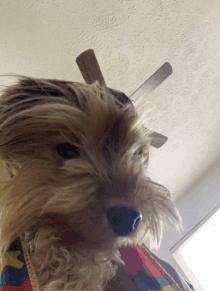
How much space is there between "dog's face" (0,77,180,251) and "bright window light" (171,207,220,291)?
7.89ft

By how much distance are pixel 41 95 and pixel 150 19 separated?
4.19ft

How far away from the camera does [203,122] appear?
2.47 meters

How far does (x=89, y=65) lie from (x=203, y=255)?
254cm

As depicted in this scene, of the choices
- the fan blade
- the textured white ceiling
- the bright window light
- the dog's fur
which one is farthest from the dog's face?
the bright window light

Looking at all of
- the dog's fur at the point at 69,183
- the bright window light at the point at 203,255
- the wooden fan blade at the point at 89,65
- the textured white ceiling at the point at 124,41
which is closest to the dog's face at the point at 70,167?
the dog's fur at the point at 69,183

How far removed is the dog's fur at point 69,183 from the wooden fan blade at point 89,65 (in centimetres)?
78

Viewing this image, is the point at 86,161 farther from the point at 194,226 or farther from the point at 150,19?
the point at 194,226

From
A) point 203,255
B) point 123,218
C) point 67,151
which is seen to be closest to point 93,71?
point 67,151

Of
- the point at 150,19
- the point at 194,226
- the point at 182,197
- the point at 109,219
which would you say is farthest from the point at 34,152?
the point at 182,197

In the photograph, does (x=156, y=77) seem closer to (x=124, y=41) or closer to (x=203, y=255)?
(x=124, y=41)

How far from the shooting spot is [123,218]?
17.8 inches

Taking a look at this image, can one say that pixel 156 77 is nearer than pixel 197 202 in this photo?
Yes

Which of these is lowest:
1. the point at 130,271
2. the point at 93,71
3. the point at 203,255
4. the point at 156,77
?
the point at 203,255

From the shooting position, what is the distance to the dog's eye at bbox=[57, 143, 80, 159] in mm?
534
